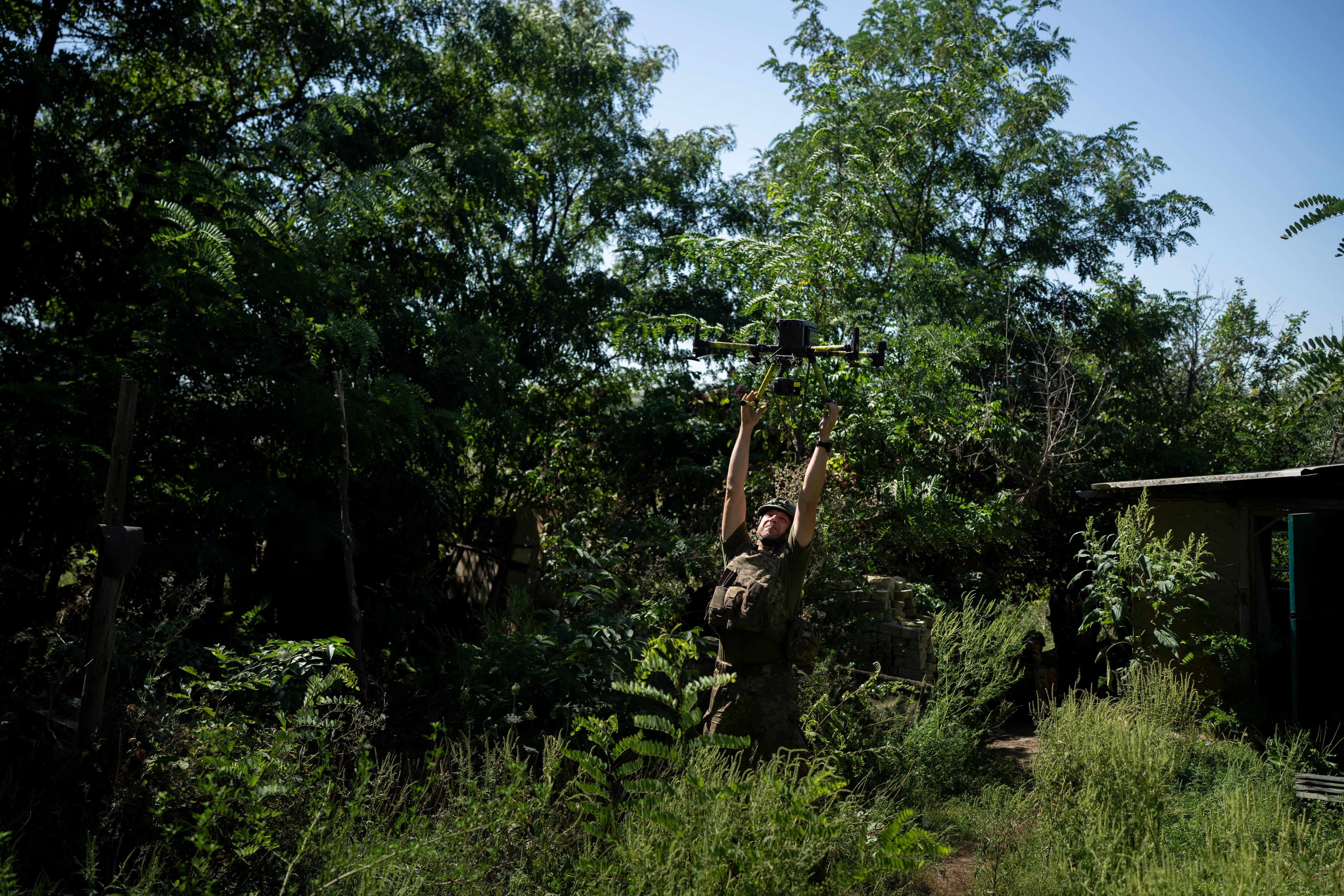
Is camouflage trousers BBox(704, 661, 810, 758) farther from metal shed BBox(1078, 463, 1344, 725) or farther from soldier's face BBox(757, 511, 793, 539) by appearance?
metal shed BBox(1078, 463, 1344, 725)

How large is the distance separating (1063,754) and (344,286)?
561 cm

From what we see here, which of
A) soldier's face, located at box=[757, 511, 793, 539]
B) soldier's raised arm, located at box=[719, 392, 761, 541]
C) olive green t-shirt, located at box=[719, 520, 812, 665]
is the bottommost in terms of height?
olive green t-shirt, located at box=[719, 520, 812, 665]

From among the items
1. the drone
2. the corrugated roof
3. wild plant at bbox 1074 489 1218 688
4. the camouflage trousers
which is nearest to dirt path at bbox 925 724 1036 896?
the camouflage trousers

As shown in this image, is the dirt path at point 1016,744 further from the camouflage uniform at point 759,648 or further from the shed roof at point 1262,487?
the camouflage uniform at point 759,648

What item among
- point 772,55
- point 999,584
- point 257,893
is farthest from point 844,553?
point 772,55

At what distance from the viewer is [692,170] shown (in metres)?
12.0

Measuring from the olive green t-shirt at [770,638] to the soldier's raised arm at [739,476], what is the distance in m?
0.28

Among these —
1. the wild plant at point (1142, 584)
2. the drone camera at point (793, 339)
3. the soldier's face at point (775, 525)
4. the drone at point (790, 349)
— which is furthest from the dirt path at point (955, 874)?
the wild plant at point (1142, 584)

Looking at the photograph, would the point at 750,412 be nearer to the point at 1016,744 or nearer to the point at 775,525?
the point at 775,525

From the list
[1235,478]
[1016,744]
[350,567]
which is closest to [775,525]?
[350,567]

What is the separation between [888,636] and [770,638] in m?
3.69

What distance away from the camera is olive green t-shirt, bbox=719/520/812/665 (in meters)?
4.02

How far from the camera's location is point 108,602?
3584 mm

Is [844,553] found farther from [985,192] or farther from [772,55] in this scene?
[772,55]
